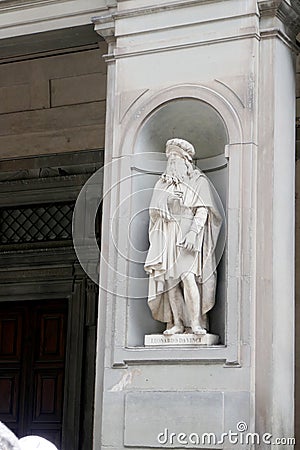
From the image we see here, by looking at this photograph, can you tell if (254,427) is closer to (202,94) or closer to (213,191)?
(213,191)

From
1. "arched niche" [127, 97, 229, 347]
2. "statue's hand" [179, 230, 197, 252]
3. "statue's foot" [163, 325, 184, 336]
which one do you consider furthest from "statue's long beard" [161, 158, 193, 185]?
"statue's foot" [163, 325, 184, 336]

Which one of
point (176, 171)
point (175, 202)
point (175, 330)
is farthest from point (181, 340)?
point (176, 171)

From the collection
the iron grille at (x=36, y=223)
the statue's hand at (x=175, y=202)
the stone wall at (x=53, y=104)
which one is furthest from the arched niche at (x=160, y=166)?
the iron grille at (x=36, y=223)

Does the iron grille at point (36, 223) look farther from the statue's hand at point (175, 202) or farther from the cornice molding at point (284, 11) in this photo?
the cornice molding at point (284, 11)

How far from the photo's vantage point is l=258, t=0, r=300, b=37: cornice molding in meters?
6.45

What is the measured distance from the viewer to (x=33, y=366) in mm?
10516

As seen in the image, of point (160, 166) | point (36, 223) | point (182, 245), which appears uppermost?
point (36, 223)

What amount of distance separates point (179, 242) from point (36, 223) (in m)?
4.64

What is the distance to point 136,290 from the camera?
6.55 meters

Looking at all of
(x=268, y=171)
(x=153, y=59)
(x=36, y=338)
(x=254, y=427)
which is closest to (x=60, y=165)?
(x=36, y=338)

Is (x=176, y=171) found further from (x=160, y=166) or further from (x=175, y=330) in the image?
(x=175, y=330)

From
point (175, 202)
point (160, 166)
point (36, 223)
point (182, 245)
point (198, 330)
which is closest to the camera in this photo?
point (198, 330)

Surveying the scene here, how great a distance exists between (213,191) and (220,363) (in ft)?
3.67

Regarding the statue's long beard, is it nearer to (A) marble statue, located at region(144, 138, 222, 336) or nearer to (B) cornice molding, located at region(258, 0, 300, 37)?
(A) marble statue, located at region(144, 138, 222, 336)
